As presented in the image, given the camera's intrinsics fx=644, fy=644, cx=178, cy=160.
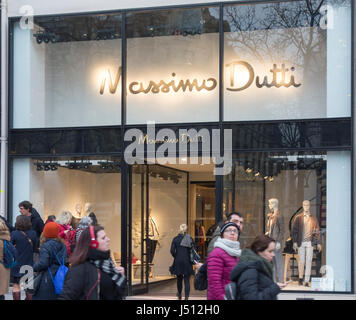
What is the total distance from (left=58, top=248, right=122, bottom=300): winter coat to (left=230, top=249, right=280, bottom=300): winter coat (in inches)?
43.3

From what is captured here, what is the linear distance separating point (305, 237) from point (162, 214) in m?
4.20

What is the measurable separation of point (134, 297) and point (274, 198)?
3583 millimetres

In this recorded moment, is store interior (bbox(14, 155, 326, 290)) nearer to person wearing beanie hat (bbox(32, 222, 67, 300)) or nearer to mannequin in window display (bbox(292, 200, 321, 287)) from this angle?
mannequin in window display (bbox(292, 200, 321, 287))

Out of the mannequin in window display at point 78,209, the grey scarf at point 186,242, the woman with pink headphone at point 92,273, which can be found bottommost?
the grey scarf at point 186,242

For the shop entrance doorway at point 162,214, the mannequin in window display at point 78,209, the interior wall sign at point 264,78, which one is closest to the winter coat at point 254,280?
the shop entrance doorway at point 162,214

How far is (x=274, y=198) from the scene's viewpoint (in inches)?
508

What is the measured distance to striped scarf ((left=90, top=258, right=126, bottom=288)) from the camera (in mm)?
5766

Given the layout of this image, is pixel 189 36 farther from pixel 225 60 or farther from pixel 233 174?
pixel 233 174

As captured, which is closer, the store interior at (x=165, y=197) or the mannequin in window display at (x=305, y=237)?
the mannequin in window display at (x=305, y=237)

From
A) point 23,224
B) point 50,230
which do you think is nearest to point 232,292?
point 50,230

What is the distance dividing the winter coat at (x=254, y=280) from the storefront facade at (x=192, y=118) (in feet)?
22.6

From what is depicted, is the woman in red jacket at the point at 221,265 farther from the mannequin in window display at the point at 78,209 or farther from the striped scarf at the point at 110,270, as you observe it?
the mannequin in window display at the point at 78,209

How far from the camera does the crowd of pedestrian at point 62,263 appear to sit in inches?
223

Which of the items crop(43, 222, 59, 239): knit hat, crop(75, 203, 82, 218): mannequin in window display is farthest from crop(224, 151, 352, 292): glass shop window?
crop(43, 222, 59, 239): knit hat
